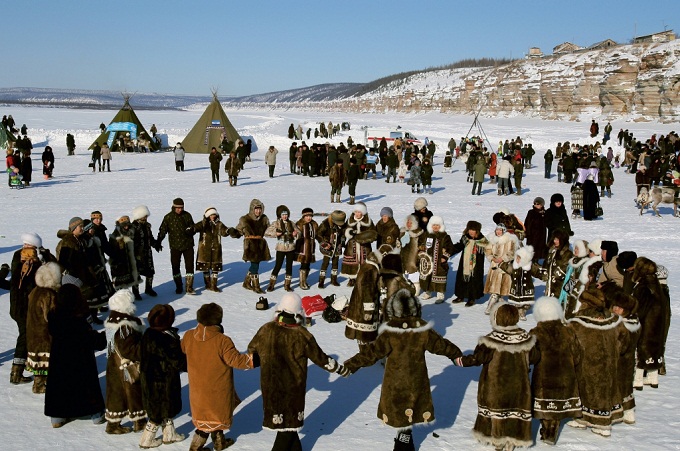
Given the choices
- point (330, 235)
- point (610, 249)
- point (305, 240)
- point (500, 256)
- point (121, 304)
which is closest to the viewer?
point (121, 304)

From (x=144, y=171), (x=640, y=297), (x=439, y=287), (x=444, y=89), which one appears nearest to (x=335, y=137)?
(x=144, y=171)

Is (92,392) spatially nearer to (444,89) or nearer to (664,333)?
(664,333)

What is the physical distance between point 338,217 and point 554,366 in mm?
4911

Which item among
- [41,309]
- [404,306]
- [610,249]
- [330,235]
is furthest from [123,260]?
[610,249]

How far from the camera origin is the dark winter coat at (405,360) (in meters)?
4.50

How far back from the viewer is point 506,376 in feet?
14.8

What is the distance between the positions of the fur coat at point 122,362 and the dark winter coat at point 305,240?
4.67m

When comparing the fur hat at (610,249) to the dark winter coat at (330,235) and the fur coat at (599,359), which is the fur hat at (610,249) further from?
the dark winter coat at (330,235)

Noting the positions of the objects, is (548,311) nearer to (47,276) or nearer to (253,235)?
(47,276)

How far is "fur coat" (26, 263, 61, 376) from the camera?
533 cm

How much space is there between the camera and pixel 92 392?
5.01m

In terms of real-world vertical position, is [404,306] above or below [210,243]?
above

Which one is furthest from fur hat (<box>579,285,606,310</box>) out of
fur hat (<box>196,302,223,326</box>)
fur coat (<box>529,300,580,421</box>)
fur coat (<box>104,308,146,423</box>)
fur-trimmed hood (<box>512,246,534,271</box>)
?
fur coat (<box>104,308,146,423</box>)

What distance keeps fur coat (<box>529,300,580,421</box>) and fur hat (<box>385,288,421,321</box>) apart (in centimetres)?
95
